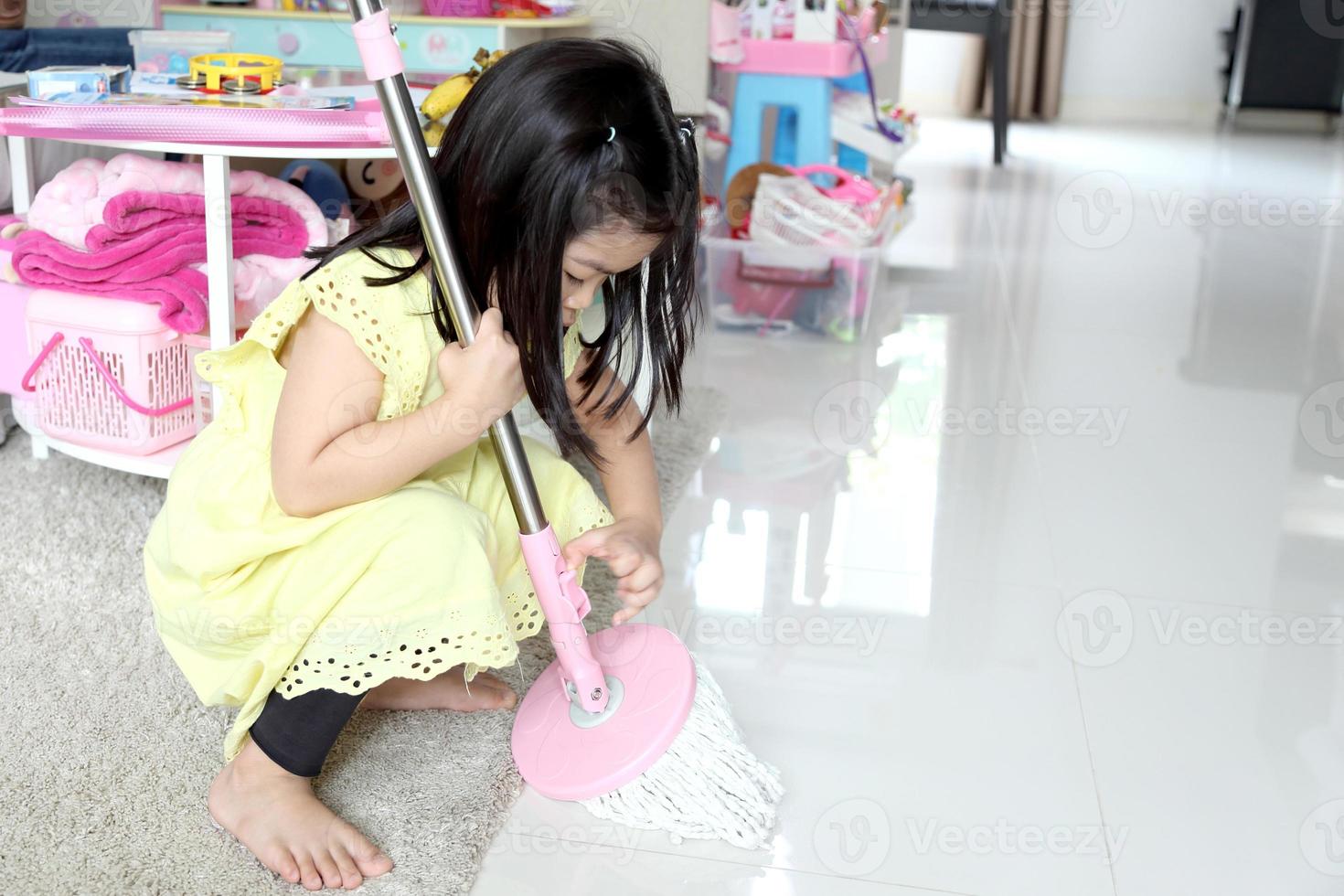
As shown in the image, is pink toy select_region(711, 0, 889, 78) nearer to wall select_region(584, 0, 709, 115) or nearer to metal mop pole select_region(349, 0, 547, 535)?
wall select_region(584, 0, 709, 115)

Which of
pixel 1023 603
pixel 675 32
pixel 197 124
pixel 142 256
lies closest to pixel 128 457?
pixel 142 256

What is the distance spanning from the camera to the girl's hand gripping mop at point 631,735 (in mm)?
816

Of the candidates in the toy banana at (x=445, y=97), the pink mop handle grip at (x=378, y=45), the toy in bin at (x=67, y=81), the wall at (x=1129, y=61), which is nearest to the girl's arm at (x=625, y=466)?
the pink mop handle grip at (x=378, y=45)

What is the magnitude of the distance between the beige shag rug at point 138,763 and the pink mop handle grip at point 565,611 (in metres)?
0.09

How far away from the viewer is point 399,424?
30.1 inches

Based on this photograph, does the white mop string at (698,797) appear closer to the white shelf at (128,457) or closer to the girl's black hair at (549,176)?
the girl's black hair at (549,176)

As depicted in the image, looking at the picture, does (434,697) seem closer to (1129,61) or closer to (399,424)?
(399,424)

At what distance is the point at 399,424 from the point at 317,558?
106mm

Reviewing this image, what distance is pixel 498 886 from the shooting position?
780 mm

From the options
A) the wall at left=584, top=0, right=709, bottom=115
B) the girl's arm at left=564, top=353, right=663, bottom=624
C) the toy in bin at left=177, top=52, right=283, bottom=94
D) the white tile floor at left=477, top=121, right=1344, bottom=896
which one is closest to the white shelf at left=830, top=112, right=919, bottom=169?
the white tile floor at left=477, top=121, right=1344, bottom=896

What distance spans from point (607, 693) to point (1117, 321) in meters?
1.64

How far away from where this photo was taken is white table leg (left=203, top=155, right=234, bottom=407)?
1149mm

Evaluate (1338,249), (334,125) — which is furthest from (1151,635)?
(1338,249)

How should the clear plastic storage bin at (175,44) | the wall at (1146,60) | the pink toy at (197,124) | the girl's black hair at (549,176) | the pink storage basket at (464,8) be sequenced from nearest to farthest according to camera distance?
the girl's black hair at (549,176)
the pink toy at (197,124)
the clear plastic storage bin at (175,44)
the pink storage basket at (464,8)
the wall at (1146,60)
